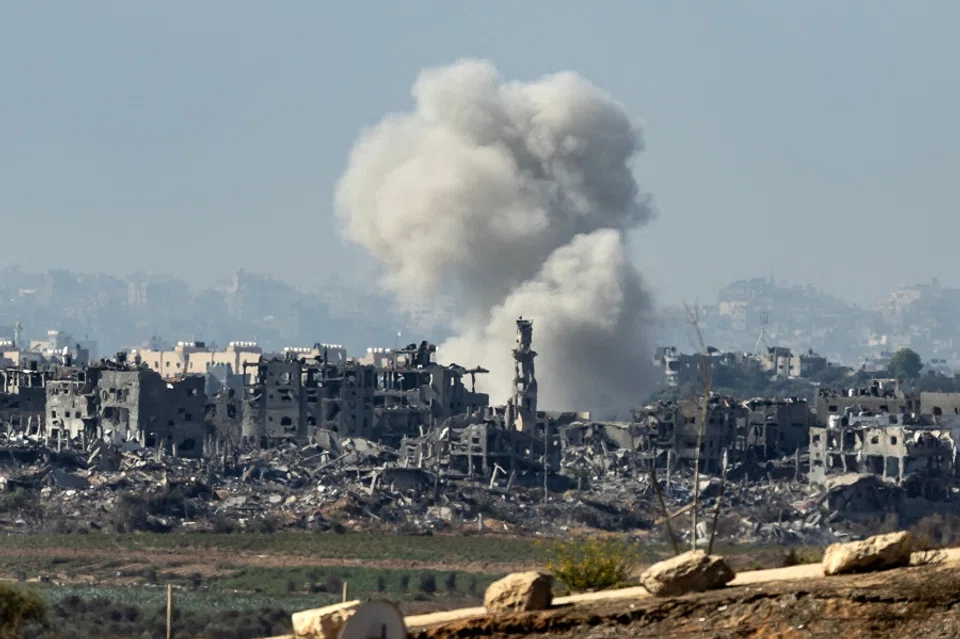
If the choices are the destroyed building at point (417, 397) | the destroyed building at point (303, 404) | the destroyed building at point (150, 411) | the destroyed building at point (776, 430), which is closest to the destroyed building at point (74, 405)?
the destroyed building at point (150, 411)

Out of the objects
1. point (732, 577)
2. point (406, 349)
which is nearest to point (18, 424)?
point (406, 349)

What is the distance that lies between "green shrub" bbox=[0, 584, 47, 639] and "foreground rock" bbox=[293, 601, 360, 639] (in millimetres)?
6276

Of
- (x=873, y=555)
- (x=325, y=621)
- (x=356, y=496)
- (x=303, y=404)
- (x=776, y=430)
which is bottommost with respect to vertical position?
(x=325, y=621)

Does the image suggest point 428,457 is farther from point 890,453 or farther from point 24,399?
point 24,399

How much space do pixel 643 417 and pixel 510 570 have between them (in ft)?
114

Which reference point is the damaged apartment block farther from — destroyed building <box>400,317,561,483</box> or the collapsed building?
the collapsed building

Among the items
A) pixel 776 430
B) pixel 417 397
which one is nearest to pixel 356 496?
pixel 776 430

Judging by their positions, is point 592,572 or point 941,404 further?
point 941,404

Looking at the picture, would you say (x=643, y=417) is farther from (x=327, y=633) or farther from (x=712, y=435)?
(x=327, y=633)

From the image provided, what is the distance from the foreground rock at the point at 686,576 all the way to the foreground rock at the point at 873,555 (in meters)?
0.85

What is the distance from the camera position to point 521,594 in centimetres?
1827

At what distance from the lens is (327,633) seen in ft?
56.2

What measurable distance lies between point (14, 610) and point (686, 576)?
8.46 metres

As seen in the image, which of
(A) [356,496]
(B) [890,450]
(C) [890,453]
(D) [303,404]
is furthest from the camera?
(D) [303,404]
